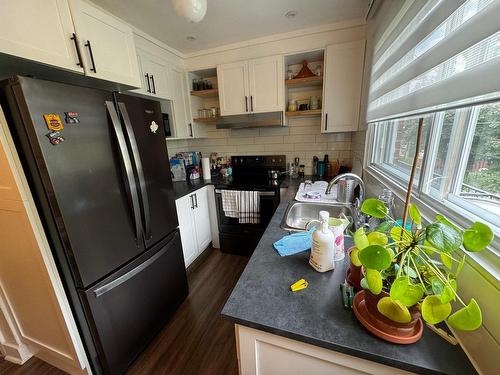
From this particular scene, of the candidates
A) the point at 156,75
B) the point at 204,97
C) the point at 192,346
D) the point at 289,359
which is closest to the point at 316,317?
the point at 289,359

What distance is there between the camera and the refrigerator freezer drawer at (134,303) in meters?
1.05

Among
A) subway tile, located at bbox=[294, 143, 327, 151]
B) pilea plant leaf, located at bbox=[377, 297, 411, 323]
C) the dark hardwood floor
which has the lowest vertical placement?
the dark hardwood floor

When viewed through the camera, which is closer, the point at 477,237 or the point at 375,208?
the point at 477,237

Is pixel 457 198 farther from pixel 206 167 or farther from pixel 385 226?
pixel 206 167

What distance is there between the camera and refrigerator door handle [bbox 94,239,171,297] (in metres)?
1.03

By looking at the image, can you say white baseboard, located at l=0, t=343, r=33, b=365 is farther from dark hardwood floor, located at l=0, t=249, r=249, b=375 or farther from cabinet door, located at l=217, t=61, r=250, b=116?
cabinet door, located at l=217, t=61, r=250, b=116

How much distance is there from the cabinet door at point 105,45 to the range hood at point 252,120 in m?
0.94

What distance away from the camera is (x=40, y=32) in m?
1.10

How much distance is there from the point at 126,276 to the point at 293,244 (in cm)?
98

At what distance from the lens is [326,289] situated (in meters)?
0.69

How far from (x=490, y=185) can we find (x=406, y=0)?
3.15 feet

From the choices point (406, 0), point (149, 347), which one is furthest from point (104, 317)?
point (406, 0)

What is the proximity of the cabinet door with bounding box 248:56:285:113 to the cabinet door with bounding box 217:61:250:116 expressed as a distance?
70mm

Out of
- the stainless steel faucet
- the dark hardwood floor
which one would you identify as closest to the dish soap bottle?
the stainless steel faucet
